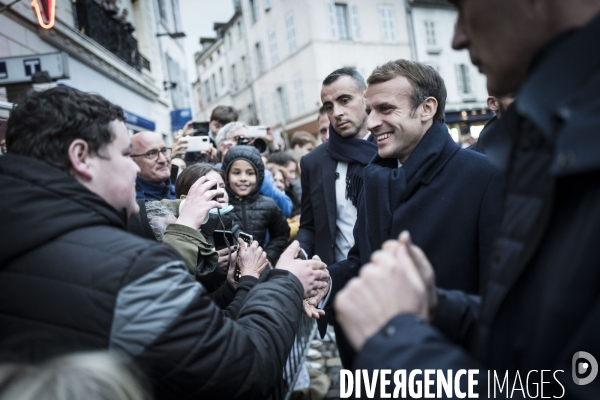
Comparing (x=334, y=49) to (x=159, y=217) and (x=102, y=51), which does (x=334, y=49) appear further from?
(x=159, y=217)

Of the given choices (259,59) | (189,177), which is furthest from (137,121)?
(259,59)

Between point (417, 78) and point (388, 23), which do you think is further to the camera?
point (388, 23)

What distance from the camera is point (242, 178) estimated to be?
4285 mm

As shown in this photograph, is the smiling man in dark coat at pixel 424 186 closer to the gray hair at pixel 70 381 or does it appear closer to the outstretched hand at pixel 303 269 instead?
the outstretched hand at pixel 303 269

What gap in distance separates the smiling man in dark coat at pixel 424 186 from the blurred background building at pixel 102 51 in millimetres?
1800

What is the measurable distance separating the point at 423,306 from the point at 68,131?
49.7 inches

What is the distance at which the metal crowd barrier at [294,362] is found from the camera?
11.0ft

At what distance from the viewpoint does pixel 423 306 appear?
1107 mm

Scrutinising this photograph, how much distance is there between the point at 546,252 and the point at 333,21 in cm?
2499

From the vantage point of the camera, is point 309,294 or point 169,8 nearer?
point 309,294

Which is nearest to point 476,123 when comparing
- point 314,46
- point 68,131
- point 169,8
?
point 314,46

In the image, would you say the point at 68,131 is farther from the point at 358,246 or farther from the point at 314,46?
the point at 314,46

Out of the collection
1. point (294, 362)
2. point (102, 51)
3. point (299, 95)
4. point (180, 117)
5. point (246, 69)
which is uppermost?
point (246, 69)

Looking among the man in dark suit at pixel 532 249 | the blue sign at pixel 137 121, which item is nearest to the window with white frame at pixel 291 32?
the blue sign at pixel 137 121
